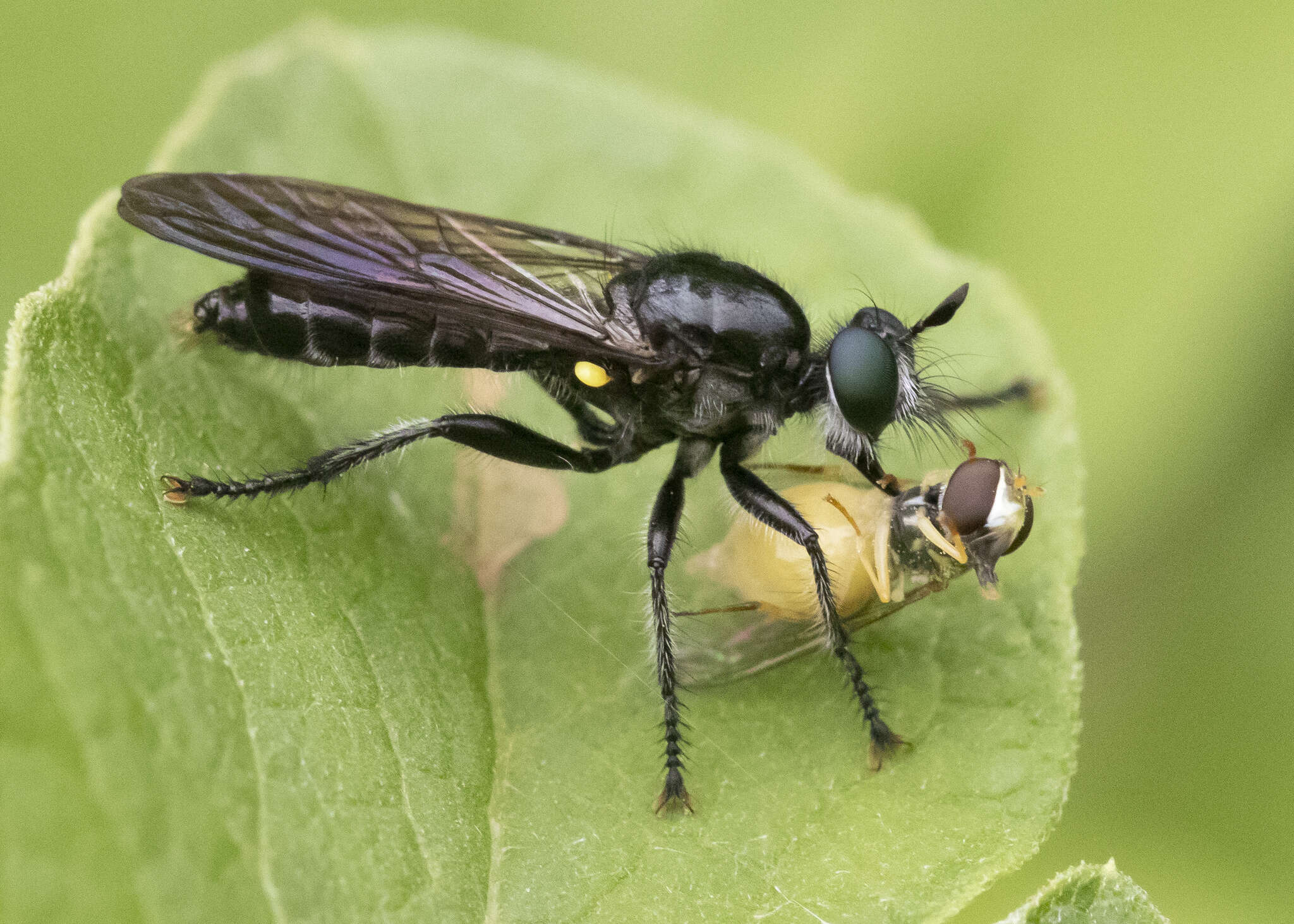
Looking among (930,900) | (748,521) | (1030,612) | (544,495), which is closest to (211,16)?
(544,495)

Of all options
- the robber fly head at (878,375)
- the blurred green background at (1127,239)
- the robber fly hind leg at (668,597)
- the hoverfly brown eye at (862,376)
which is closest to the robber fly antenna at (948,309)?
the robber fly head at (878,375)

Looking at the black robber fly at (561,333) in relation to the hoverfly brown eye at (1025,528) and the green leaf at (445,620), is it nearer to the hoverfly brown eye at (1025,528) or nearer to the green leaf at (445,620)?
the green leaf at (445,620)

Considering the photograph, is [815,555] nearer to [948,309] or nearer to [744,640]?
[744,640]

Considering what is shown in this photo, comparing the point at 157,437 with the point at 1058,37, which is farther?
the point at 1058,37

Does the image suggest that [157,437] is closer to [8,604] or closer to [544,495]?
[8,604]

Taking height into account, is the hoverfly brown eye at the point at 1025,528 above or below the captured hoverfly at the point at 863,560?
above

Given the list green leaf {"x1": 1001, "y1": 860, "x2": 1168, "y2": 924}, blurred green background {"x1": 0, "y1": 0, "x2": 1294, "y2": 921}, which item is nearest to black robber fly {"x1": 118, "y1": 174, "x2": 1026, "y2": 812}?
green leaf {"x1": 1001, "y1": 860, "x2": 1168, "y2": 924}

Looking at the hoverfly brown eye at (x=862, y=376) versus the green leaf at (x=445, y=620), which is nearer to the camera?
the green leaf at (x=445, y=620)

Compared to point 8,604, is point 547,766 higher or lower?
lower

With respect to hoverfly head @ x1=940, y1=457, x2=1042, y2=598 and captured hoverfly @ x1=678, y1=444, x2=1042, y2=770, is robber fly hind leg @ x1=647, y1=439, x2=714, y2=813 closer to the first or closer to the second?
captured hoverfly @ x1=678, y1=444, x2=1042, y2=770
